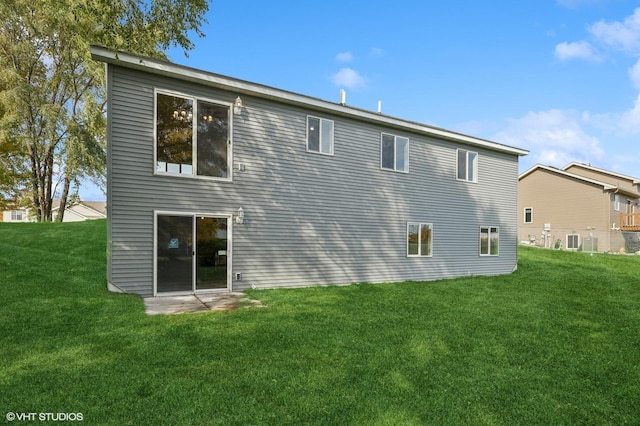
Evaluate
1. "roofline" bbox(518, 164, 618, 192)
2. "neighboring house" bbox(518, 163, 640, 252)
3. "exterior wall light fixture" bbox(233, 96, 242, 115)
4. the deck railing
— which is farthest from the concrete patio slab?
the deck railing

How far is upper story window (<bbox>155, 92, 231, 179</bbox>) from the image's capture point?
8.20 metres

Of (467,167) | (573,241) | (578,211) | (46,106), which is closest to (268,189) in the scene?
(467,167)

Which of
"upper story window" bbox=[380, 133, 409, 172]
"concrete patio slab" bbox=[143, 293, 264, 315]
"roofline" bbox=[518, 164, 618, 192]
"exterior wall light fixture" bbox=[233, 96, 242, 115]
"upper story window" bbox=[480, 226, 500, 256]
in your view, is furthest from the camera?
"roofline" bbox=[518, 164, 618, 192]

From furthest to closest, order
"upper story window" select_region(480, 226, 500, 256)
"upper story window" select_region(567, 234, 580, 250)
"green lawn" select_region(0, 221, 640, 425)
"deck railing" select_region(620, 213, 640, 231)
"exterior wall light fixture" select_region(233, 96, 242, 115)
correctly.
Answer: "deck railing" select_region(620, 213, 640, 231), "upper story window" select_region(567, 234, 580, 250), "upper story window" select_region(480, 226, 500, 256), "exterior wall light fixture" select_region(233, 96, 242, 115), "green lawn" select_region(0, 221, 640, 425)

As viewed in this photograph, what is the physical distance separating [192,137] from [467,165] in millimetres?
9982

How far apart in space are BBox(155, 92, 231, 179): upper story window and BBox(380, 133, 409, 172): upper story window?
5.11m

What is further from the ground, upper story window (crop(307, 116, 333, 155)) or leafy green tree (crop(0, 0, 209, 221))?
leafy green tree (crop(0, 0, 209, 221))

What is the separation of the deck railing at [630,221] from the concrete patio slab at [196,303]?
2967cm

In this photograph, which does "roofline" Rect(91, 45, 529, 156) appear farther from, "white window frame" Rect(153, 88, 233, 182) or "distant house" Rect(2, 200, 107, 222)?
"distant house" Rect(2, 200, 107, 222)

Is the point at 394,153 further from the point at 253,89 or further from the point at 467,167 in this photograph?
the point at 253,89

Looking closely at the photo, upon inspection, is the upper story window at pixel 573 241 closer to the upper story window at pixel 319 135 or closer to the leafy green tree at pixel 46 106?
the upper story window at pixel 319 135

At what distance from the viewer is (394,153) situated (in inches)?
470

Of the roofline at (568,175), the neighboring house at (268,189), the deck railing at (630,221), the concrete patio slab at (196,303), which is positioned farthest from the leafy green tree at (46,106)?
the deck railing at (630,221)

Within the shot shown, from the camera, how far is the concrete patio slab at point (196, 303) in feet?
22.0
